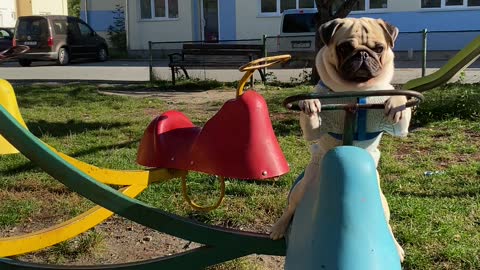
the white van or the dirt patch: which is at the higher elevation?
the white van

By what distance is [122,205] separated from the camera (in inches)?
91.2

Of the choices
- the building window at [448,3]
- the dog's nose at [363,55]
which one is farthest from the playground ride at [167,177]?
the building window at [448,3]

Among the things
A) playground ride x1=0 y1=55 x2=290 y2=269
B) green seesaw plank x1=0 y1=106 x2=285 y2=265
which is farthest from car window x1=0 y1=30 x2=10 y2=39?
green seesaw plank x1=0 y1=106 x2=285 y2=265

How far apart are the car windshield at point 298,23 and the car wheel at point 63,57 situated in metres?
7.05

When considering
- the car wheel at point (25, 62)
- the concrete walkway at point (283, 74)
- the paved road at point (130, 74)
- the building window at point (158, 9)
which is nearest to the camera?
the concrete walkway at point (283, 74)

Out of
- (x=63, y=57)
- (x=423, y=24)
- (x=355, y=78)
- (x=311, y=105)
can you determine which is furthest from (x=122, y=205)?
(x=423, y=24)

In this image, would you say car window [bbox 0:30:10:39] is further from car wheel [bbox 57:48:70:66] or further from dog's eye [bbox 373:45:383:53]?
dog's eye [bbox 373:45:383:53]

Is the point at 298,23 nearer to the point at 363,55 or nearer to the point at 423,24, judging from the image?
the point at 423,24

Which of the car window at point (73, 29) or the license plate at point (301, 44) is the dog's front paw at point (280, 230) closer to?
the license plate at point (301, 44)

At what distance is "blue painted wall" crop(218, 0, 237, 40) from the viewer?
69.1 feet

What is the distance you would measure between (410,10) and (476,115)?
13178 mm

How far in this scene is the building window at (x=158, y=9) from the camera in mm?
22358

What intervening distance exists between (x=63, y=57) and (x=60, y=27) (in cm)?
94

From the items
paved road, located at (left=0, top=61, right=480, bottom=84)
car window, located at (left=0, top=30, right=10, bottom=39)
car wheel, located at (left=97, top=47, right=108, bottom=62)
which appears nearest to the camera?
paved road, located at (left=0, top=61, right=480, bottom=84)
